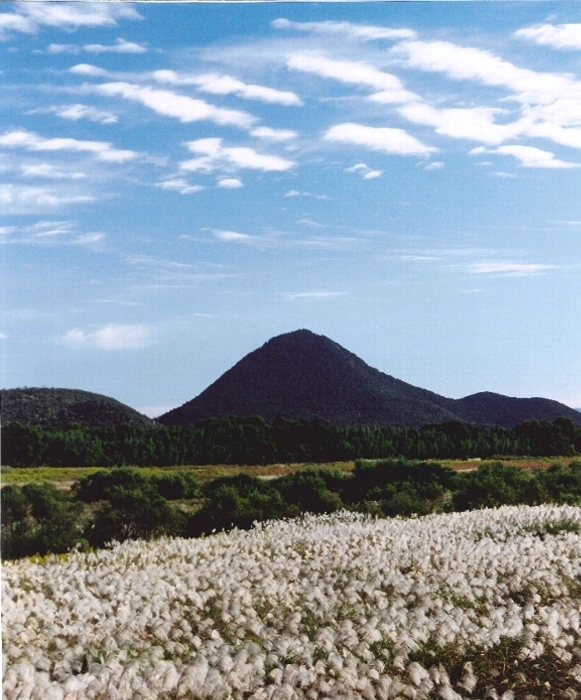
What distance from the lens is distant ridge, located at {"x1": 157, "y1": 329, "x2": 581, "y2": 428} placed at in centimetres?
1223

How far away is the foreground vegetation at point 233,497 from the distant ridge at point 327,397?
3.67 feet

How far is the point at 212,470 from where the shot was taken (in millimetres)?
13828

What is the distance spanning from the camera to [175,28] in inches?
340

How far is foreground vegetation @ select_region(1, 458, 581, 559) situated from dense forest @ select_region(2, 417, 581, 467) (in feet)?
0.92

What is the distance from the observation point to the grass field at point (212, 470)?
41.5ft

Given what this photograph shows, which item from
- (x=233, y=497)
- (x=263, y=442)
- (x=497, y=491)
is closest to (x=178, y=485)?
(x=233, y=497)

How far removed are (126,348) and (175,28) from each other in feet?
13.9

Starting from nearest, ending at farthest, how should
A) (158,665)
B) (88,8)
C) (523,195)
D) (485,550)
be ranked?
(158,665) → (485,550) → (88,8) → (523,195)

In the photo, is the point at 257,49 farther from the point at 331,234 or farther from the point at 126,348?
the point at 126,348

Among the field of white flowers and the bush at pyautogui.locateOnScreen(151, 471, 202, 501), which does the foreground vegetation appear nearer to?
the bush at pyautogui.locateOnScreen(151, 471, 202, 501)

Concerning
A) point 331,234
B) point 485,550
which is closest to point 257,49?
point 331,234

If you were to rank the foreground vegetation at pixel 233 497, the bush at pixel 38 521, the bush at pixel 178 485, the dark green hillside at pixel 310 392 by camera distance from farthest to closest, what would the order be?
the bush at pixel 178 485 → the foreground vegetation at pixel 233 497 → the dark green hillside at pixel 310 392 → the bush at pixel 38 521

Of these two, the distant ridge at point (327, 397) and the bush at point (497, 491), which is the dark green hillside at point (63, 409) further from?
the bush at point (497, 491)

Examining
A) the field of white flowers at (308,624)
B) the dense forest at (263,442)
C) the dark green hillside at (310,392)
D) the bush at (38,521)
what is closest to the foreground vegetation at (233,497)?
the bush at (38,521)
